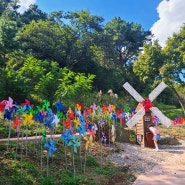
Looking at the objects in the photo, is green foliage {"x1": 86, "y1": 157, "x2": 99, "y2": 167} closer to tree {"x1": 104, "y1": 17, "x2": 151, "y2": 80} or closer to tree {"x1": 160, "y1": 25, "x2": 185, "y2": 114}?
tree {"x1": 160, "y1": 25, "x2": 185, "y2": 114}

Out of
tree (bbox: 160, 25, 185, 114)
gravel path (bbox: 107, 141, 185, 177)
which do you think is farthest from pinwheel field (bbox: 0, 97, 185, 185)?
tree (bbox: 160, 25, 185, 114)

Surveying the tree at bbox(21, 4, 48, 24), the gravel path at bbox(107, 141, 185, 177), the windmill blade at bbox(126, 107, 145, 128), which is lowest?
the gravel path at bbox(107, 141, 185, 177)

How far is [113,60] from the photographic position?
33562 millimetres

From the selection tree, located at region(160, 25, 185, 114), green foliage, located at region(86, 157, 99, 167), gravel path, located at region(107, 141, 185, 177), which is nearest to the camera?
green foliage, located at region(86, 157, 99, 167)

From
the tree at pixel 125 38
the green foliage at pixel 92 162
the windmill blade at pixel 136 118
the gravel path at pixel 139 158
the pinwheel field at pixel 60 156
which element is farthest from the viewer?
the tree at pixel 125 38

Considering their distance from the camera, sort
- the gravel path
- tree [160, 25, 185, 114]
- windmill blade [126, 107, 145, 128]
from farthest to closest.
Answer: tree [160, 25, 185, 114]
windmill blade [126, 107, 145, 128]
the gravel path

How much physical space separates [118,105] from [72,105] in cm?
733

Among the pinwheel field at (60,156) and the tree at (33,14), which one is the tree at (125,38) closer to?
the tree at (33,14)

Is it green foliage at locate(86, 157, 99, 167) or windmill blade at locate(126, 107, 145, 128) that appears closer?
green foliage at locate(86, 157, 99, 167)

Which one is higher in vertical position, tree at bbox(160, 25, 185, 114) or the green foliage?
tree at bbox(160, 25, 185, 114)

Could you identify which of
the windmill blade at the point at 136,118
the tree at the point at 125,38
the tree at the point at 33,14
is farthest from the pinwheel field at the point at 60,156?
the tree at the point at 33,14

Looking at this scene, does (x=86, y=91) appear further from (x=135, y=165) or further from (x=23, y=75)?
(x=135, y=165)

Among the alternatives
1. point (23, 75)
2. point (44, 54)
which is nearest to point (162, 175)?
point (23, 75)

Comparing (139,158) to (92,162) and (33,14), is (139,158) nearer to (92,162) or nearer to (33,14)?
(92,162)
